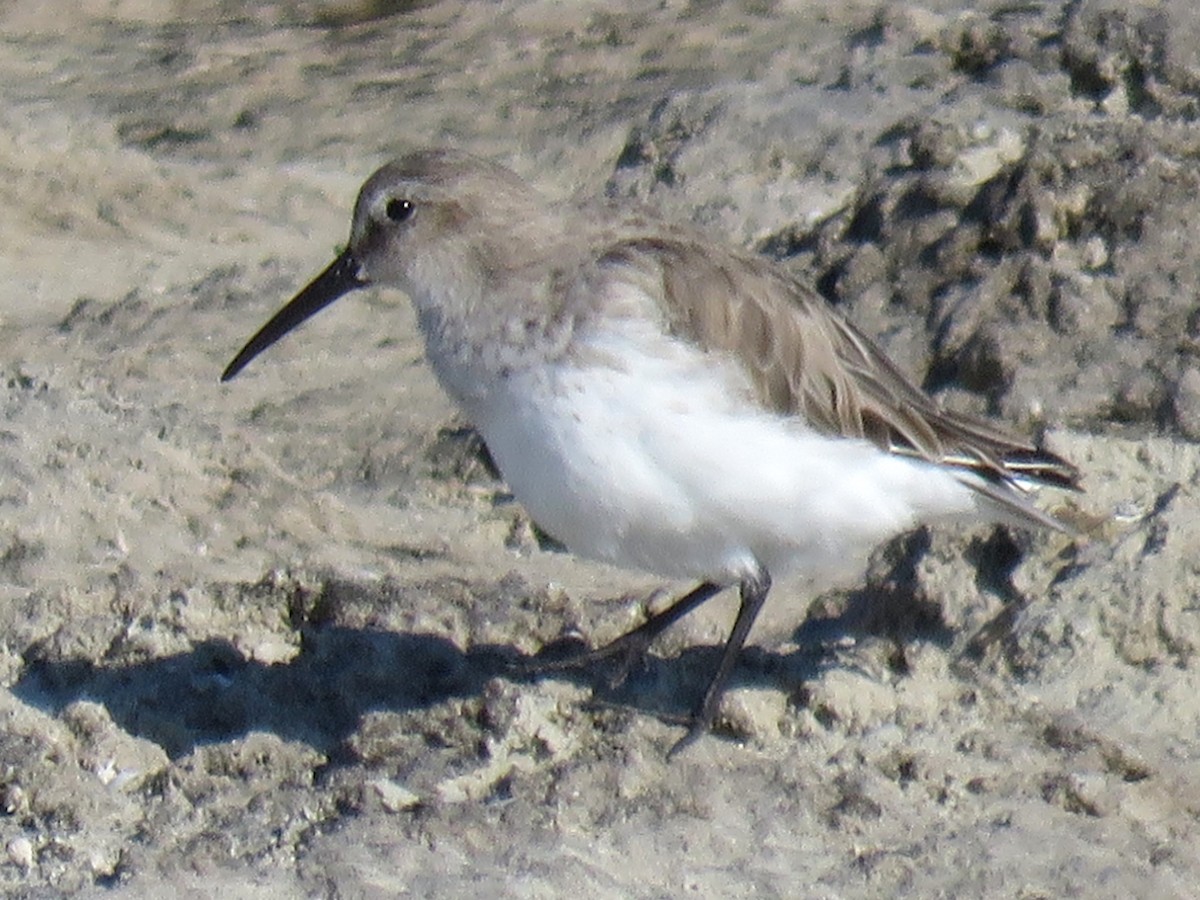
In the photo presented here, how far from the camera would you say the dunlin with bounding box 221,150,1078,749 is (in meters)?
5.23

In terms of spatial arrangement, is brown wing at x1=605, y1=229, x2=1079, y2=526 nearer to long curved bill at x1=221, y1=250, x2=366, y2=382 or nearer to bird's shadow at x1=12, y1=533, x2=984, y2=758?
bird's shadow at x1=12, y1=533, x2=984, y2=758

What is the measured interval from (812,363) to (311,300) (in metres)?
1.54

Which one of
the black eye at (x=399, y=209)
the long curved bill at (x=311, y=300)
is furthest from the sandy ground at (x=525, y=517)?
the black eye at (x=399, y=209)

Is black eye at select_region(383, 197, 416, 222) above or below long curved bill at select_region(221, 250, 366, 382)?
above

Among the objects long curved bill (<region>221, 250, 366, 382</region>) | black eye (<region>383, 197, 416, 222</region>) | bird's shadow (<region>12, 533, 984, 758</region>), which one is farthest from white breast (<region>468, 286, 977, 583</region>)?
long curved bill (<region>221, 250, 366, 382</region>)

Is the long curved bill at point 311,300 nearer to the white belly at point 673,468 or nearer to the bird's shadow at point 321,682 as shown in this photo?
the white belly at point 673,468

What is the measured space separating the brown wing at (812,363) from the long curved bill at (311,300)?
36.6 inches

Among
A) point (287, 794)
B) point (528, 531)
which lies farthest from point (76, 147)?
point (287, 794)

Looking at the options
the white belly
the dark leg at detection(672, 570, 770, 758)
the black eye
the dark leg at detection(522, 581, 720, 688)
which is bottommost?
the dark leg at detection(522, 581, 720, 688)

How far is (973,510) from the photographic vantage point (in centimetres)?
580

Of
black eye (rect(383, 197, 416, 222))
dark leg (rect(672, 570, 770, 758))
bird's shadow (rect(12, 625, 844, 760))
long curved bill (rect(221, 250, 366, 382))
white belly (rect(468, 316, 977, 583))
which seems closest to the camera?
white belly (rect(468, 316, 977, 583))

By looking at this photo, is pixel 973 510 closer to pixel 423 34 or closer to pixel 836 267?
pixel 836 267

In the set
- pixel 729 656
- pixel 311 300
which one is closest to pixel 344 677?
pixel 729 656

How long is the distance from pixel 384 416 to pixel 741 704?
225cm
